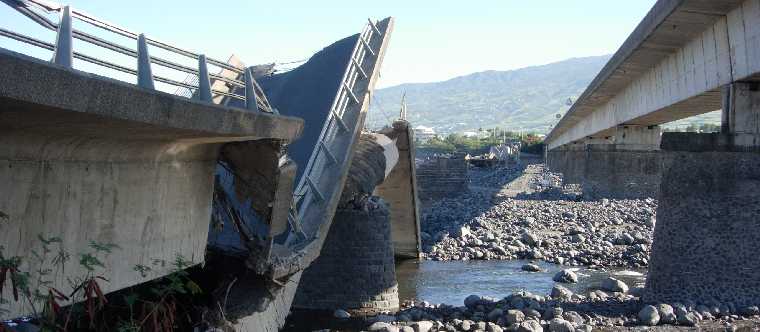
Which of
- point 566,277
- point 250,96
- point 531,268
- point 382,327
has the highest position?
point 250,96

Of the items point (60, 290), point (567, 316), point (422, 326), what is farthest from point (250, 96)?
point (567, 316)

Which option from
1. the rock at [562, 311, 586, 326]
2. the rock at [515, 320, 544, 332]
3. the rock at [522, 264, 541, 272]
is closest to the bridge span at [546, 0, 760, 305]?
the rock at [562, 311, 586, 326]

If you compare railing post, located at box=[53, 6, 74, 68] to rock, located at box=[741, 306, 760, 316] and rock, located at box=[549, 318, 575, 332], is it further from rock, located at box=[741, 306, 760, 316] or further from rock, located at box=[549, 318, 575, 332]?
rock, located at box=[741, 306, 760, 316]

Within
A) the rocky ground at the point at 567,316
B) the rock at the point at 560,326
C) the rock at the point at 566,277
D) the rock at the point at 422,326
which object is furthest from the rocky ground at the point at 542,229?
the rock at the point at 560,326

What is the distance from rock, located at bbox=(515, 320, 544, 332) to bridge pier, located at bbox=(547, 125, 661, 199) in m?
24.1

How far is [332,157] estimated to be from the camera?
52.3 ft

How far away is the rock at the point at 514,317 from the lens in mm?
15211

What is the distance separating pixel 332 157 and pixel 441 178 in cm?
3235

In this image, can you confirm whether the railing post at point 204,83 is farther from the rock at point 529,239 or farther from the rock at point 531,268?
the rock at point 529,239

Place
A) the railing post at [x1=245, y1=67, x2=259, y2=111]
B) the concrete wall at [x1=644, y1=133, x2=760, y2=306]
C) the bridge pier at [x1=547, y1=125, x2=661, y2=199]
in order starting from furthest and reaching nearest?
the bridge pier at [x1=547, y1=125, x2=661, y2=199], the concrete wall at [x1=644, y1=133, x2=760, y2=306], the railing post at [x1=245, y1=67, x2=259, y2=111]

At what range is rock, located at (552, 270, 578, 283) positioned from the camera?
22.9 metres

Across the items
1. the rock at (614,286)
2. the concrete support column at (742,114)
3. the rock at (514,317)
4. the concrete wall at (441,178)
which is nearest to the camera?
the concrete support column at (742,114)

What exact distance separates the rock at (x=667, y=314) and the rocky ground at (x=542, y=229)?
11.3 metres

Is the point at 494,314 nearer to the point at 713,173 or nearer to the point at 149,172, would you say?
the point at 713,173
